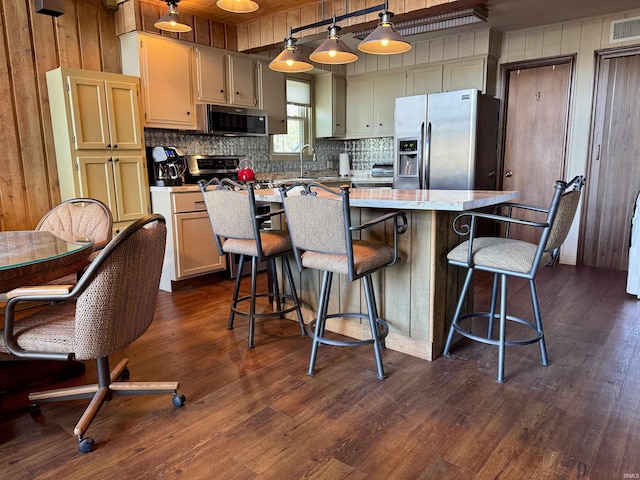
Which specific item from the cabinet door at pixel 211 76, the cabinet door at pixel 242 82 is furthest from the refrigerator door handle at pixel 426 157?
the cabinet door at pixel 211 76

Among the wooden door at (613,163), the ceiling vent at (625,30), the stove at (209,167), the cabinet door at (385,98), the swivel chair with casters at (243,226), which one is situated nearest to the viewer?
the swivel chair with casters at (243,226)

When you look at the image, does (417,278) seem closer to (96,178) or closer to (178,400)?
(178,400)

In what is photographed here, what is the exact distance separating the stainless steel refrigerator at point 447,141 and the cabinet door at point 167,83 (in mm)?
2263

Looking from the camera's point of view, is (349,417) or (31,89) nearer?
(349,417)

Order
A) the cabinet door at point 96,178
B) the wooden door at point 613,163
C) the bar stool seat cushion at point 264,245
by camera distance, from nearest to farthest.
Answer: the bar stool seat cushion at point 264,245 → the cabinet door at point 96,178 → the wooden door at point 613,163

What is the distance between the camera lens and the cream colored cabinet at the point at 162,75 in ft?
12.4

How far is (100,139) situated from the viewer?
3572 mm

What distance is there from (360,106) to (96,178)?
355 centimetres

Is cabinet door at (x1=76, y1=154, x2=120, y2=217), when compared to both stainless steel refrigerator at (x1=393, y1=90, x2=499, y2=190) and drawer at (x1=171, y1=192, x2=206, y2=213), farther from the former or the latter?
stainless steel refrigerator at (x1=393, y1=90, x2=499, y2=190)

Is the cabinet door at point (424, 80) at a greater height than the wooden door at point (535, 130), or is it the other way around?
the cabinet door at point (424, 80)

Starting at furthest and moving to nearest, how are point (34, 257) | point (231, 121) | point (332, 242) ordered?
point (231, 121)
point (332, 242)
point (34, 257)

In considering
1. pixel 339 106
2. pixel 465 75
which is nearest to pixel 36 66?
pixel 339 106

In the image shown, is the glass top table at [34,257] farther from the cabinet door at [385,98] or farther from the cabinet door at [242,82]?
the cabinet door at [385,98]

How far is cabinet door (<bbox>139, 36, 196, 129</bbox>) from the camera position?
12.5 feet
